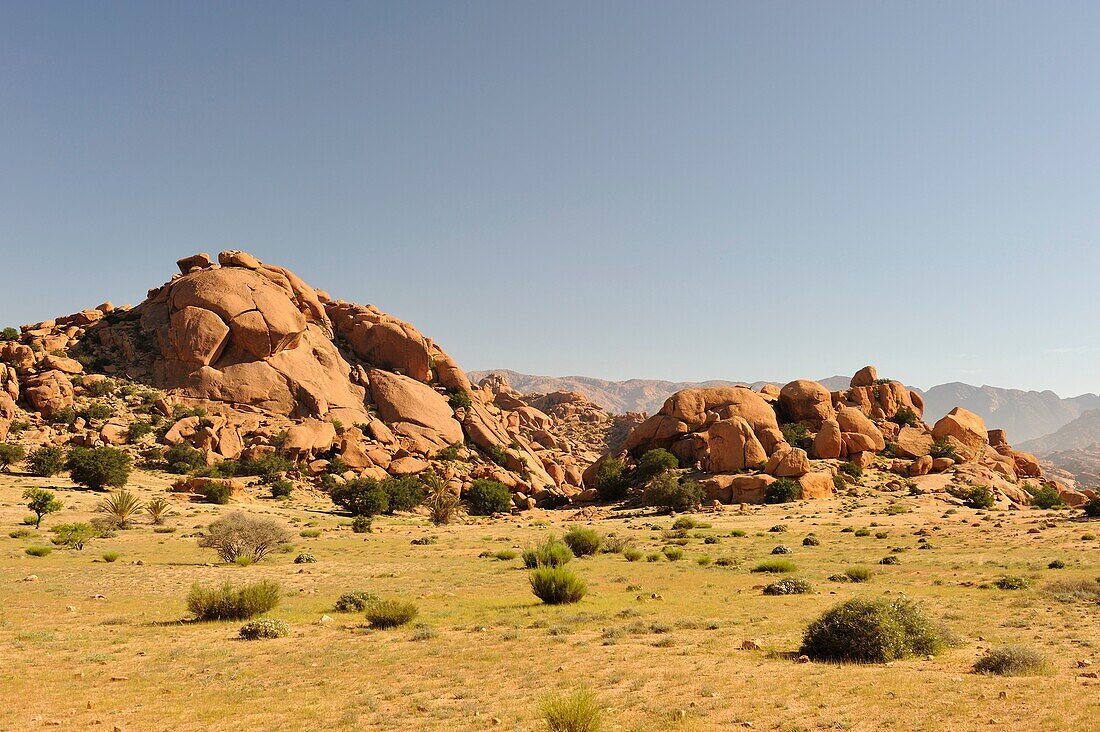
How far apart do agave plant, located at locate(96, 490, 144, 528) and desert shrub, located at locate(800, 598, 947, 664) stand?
3880 cm

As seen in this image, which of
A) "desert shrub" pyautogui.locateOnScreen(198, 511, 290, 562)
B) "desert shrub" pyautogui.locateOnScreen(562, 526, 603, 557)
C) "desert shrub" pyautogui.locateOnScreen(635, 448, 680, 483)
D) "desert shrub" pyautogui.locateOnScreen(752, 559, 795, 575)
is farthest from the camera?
"desert shrub" pyautogui.locateOnScreen(635, 448, 680, 483)

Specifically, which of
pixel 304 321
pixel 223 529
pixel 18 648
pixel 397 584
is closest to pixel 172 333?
pixel 304 321

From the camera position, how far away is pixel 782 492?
5159cm

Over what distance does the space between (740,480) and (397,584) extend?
3764 cm

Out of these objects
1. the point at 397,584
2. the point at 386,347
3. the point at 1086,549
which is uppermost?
the point at 386,347

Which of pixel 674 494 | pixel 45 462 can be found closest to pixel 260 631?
pixel 674 494

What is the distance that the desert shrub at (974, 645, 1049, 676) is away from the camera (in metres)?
10.5

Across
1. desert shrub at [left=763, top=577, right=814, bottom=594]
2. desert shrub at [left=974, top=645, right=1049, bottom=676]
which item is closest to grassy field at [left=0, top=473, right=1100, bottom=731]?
desert shrub at [left=974, top=645, right=1049, bottom=676]

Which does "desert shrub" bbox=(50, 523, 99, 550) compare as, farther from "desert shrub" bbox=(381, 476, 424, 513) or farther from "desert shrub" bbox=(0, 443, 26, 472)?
"desert shrub" bbox=(0, 443, 26, 472)

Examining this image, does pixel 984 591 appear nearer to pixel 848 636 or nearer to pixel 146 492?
pixel 848 636

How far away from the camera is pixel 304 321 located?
246 ft

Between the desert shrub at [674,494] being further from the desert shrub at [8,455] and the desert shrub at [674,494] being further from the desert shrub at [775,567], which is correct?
the desert shrub at [8,455]

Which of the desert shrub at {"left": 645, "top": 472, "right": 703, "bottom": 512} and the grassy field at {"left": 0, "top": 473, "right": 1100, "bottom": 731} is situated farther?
the desert shrub at {"left": 645, "top": 472, "right": 703, "bottom": 512}

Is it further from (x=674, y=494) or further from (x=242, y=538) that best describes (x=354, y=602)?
(x=674, y=494)
